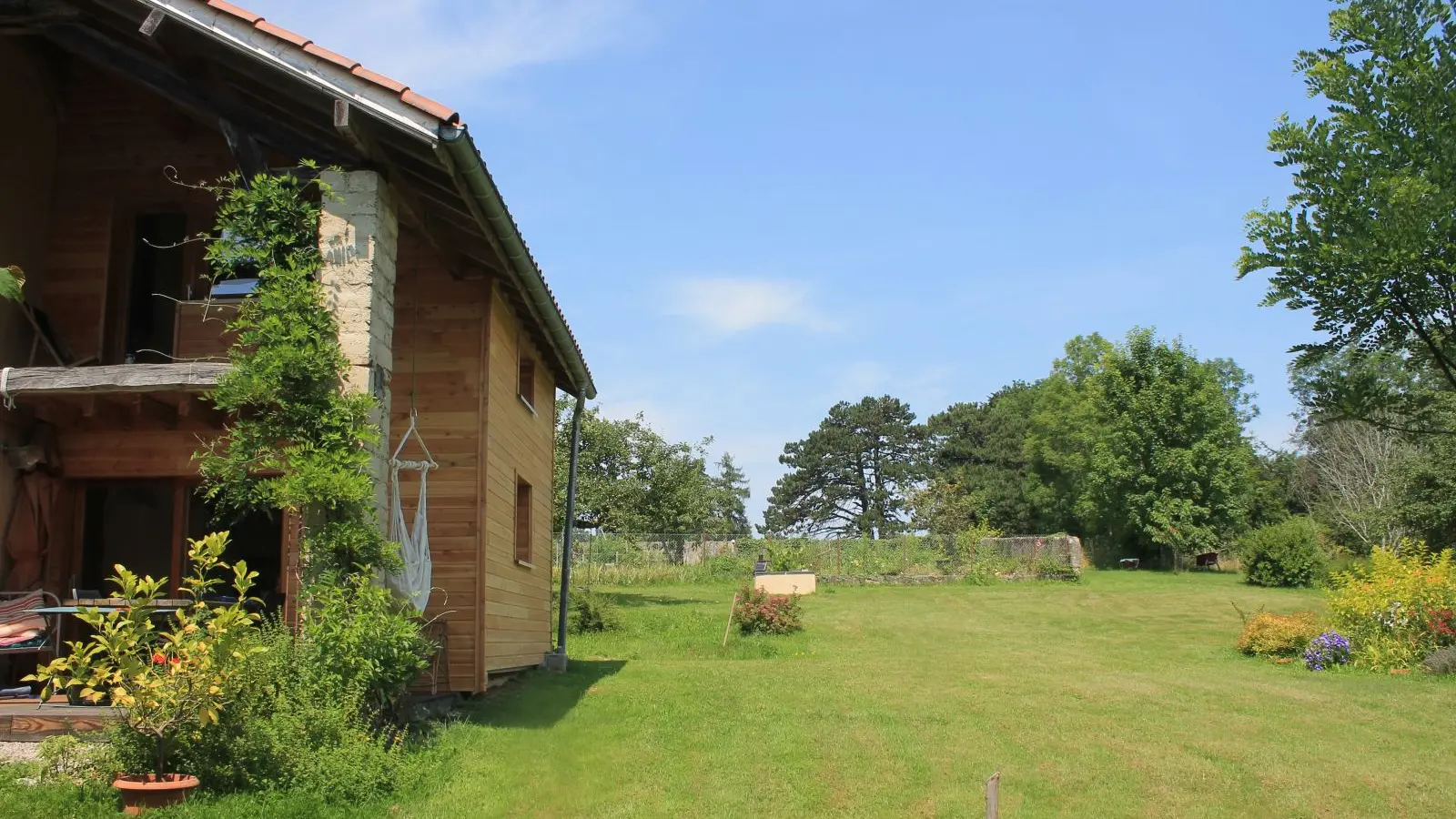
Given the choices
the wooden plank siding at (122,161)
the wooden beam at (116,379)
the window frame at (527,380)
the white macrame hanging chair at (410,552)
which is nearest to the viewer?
the wooden beam at (116,379)

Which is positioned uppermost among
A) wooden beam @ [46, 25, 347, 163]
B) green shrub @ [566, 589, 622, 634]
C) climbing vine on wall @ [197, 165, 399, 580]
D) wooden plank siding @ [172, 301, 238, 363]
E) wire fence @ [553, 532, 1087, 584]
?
wooden beam @ [46, 25, 347, 163]

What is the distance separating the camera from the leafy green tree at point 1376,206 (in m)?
9.42

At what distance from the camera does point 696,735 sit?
968 cm

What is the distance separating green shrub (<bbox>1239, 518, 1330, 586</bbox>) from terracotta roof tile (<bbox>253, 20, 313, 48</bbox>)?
94.1ft

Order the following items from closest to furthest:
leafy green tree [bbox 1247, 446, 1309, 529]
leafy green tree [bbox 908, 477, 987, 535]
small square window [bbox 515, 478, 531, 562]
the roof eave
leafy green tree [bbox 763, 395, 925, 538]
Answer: the roof eave < small square window [bbox 515, 478, 531, 562] < leafy green tree [bbox 1247, 446, 1309, 529] < leafy green tree [bbox 908, 477, 987, 535] < leafy green tree [bbox 763, 395, 925, 538]

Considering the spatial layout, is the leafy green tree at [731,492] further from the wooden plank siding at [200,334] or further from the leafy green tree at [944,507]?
the wooden plank siding at [200,334]

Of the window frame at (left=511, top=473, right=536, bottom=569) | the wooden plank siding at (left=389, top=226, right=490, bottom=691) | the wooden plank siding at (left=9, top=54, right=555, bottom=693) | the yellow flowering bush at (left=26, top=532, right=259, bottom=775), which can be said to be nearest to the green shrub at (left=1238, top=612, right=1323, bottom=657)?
the window frame at (left=511, top=473, right=536, bottom=569)

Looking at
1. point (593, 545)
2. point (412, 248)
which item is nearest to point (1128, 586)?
point (593, 545)

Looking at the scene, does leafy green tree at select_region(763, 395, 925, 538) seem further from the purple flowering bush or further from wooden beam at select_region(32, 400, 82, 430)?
wooden beam at select_region(32, 400, 82, 430)

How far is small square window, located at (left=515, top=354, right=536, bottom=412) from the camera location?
44.9ft

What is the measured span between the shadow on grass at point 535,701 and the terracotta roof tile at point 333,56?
5.37 meters

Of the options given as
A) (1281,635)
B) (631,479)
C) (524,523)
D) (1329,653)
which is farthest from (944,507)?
(524,523)

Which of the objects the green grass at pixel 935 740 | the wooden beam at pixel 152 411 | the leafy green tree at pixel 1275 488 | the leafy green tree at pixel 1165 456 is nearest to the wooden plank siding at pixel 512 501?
the green grass at pixel 935 740

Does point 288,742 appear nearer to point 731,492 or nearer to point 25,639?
point 25,639
